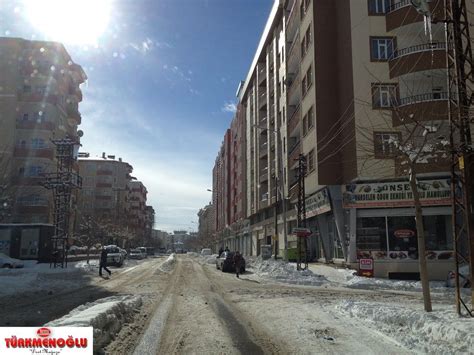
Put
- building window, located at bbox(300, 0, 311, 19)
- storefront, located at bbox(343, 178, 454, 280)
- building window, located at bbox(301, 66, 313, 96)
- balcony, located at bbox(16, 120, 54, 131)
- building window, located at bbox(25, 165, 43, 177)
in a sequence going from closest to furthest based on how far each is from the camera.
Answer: storefront, located at bbox(343, 178, 454, 280) → building window, located at bbox(301, 66, 313, 96) → building window, located at bbox(300, 0, 311, 19) → building window, located at bbox(25, 165, 43, 177) → balcony, located at bbox(16, 120, 54, 131)

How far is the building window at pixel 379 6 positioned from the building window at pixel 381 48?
1.86 m

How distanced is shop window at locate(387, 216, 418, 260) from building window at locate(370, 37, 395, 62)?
10105 millimetres

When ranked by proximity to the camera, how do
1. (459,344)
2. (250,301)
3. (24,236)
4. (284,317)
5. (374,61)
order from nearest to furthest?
(459,344) < (284,317) < (250,301) < (374,61) < (24,236)

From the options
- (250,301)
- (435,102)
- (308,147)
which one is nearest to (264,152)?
(308,147)

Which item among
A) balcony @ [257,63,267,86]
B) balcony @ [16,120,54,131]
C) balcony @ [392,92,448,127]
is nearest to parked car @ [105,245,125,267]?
balcony @ [16,120,54,131]

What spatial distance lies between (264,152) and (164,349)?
54859mm

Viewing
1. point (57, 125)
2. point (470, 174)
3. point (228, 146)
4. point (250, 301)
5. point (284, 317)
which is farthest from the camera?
point (228, 146)

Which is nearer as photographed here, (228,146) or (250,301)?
(250,301)

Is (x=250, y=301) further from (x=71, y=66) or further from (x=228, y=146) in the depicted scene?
(x=228, y=146)

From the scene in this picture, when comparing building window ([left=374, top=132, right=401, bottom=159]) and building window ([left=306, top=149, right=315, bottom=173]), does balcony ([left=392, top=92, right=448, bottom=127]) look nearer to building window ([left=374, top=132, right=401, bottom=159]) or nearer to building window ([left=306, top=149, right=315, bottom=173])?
building window ([left=306, top=149, right=315, bottom=173])

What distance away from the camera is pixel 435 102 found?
26766 mm

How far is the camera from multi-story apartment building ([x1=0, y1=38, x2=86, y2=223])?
56812 millimetres

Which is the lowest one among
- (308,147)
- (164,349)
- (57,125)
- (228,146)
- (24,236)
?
(164,349)

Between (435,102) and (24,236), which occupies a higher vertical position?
(435,102)
